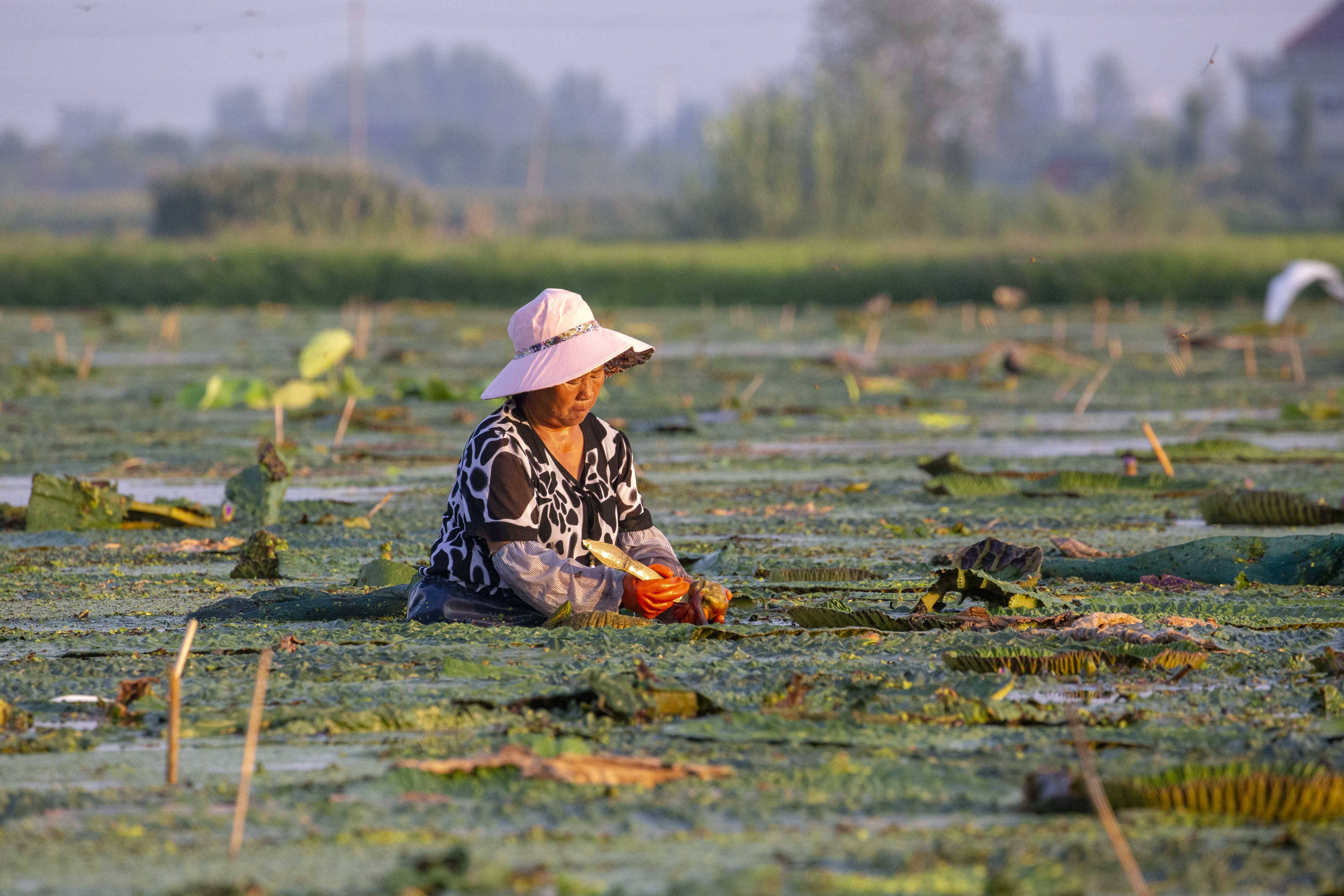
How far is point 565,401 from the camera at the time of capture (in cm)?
372

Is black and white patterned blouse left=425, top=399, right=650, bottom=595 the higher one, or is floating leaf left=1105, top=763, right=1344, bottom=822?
black and white patterned blouse left=425, top=399, right=650, bottom=595

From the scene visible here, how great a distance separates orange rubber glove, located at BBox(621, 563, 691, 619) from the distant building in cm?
5328

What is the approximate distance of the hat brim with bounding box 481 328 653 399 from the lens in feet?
11.9

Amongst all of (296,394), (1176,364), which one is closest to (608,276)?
(1176,364)

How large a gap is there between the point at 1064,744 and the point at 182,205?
29.4 meters

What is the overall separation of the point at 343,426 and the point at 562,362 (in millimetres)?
4542

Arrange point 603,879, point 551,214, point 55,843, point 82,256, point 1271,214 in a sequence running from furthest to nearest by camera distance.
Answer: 1. point 1271,214
2. point 551,214
3. point 82,256
4. point 55,843
5. point 603,879

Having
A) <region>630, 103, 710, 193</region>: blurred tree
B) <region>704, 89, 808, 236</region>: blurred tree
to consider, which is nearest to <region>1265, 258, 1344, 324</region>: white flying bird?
<region>704, 89, 808, 236</region>: blurred tree

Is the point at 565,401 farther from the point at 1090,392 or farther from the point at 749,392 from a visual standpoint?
the point at 749,392

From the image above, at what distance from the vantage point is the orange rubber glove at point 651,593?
3.70 m

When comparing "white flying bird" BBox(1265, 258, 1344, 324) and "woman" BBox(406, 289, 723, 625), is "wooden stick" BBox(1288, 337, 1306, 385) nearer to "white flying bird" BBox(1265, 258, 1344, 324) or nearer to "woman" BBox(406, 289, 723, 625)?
"white flying bird" BBox(1265, 258, 1344, 324)

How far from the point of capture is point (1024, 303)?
2312 cm

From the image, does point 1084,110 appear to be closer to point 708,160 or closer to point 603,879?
point 708,160

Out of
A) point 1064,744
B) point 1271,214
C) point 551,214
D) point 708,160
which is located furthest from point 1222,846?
point 1271,214
